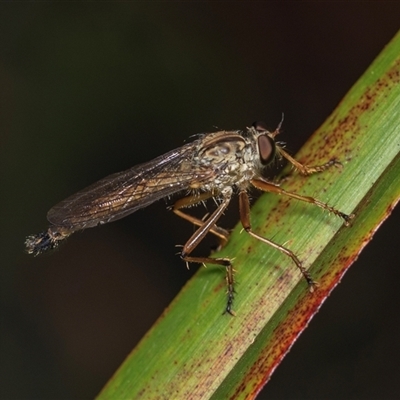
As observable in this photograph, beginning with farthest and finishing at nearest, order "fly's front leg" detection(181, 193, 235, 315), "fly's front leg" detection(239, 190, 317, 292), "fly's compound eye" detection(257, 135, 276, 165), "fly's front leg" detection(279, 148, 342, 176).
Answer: "fly's compound eye" detection(257, 135, 276, 165) < "fly's front leg" detection(181, 193, 235, 315) < "fly's front leg" detection(279, 148, 342, 176) < "fly's front leg" detection(239, 190, 317, 292)

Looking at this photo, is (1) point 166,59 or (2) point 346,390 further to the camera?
(1) point 166,59

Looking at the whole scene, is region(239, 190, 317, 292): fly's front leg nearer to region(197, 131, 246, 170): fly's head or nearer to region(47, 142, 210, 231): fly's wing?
region(197, 131, 246, 170): fly's head

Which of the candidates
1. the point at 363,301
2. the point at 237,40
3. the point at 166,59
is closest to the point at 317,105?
the point at 237,40

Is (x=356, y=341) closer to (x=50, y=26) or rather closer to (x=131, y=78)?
(x=131, y=78)

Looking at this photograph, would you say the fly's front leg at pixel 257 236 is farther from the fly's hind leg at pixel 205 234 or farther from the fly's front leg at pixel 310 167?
the fly's front leg at pixel 310 167

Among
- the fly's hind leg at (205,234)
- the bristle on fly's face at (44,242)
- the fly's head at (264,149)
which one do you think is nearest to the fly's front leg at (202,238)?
the fly's hind leg at (205,234)

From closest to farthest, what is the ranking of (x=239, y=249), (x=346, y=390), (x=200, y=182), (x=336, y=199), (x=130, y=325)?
(x=336, y=199) → (x=239, y=249) → (x=200, y=182) → (x=346, y=390) → (x=130, y=325)

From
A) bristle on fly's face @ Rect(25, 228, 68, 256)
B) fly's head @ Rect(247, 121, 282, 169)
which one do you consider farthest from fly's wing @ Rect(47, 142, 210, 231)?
fly's head @ Rect(247, 121, 282, 169)
